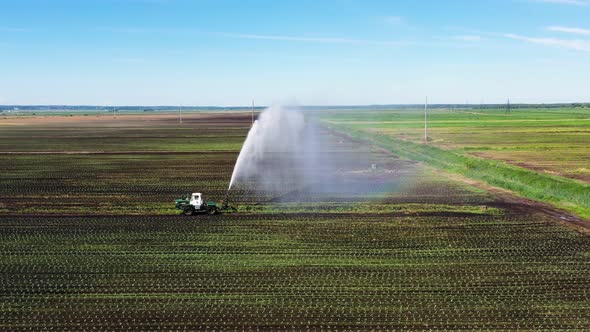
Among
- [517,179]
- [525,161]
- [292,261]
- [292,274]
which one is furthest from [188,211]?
[525,161]

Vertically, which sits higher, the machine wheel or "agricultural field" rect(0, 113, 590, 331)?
the machine wheel

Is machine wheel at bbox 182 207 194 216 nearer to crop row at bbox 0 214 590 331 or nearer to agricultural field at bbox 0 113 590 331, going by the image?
agricultural field at bbox 0 113 590 331

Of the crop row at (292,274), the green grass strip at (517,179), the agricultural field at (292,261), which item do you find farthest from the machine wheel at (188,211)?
the green grass strip at (517,179)

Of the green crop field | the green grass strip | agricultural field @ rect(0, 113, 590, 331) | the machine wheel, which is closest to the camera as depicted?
agricultural field @ rect(0, 113, 590, 331)

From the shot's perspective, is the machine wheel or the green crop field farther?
the green crop field

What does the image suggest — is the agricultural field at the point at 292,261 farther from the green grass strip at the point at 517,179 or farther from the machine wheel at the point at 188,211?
the green grass strip at the point at 517,179

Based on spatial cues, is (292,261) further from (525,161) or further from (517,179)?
(525,161)

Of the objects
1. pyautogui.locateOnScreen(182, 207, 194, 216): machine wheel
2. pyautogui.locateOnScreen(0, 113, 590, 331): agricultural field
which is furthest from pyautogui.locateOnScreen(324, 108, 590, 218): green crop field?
pyautogui.locateOnScreen(182, 207, 194, 216): machine wheel

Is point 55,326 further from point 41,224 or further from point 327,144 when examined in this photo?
point 327,144
